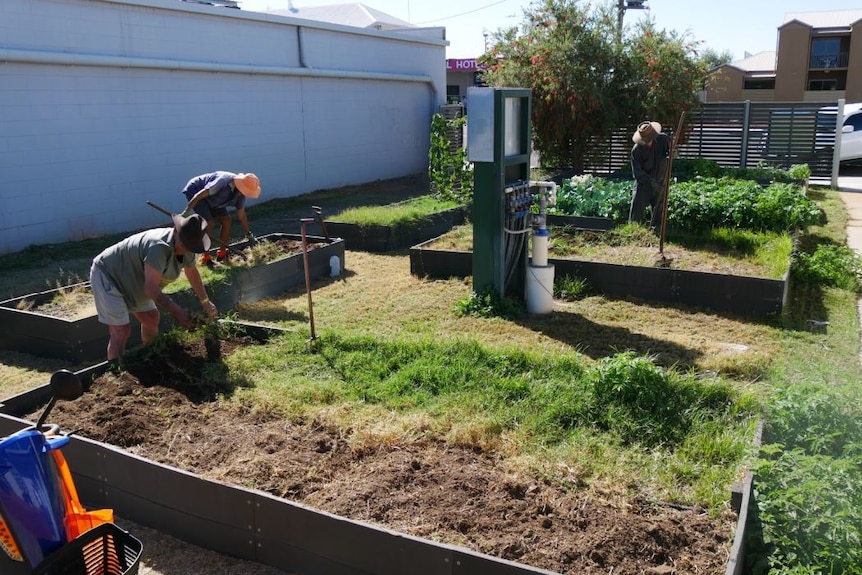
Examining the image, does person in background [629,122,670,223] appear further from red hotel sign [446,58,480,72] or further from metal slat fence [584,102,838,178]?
red hotel sign [446,58,480,72]

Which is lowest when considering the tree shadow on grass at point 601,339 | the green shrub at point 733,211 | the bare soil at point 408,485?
the tree shadow on grass at point 601,339

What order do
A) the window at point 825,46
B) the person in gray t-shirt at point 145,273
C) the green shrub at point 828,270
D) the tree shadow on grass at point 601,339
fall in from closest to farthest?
1. the person in gray t-shirt at point 145,273
2. the tree shadow on grass at point 601,339
3. the green shrub at point 828,270
4. the window at point 825,46

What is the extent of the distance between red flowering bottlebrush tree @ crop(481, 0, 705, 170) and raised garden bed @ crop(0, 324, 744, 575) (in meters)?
12.7

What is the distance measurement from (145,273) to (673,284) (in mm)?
5197

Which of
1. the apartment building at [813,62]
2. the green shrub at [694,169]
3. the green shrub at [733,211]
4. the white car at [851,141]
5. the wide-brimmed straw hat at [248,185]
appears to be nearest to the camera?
the wide-brimmed straw hat at [248,185]

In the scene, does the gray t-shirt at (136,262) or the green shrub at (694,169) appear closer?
the gray t-shirt at (136,262)

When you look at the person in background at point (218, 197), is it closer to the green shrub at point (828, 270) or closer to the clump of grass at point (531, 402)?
the clump of grass at point (531, 402)

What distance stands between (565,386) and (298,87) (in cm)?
1259

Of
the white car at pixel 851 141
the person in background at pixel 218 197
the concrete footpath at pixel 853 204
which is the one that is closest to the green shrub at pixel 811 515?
the concrete footpath at pixel 853 204

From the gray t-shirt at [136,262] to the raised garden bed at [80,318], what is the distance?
3.66 ft

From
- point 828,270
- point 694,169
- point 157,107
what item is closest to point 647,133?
point 828,270

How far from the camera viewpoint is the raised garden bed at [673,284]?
7.28 meters

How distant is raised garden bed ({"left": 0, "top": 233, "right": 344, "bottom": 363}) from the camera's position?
6484mm

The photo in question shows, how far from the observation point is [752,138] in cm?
1722
